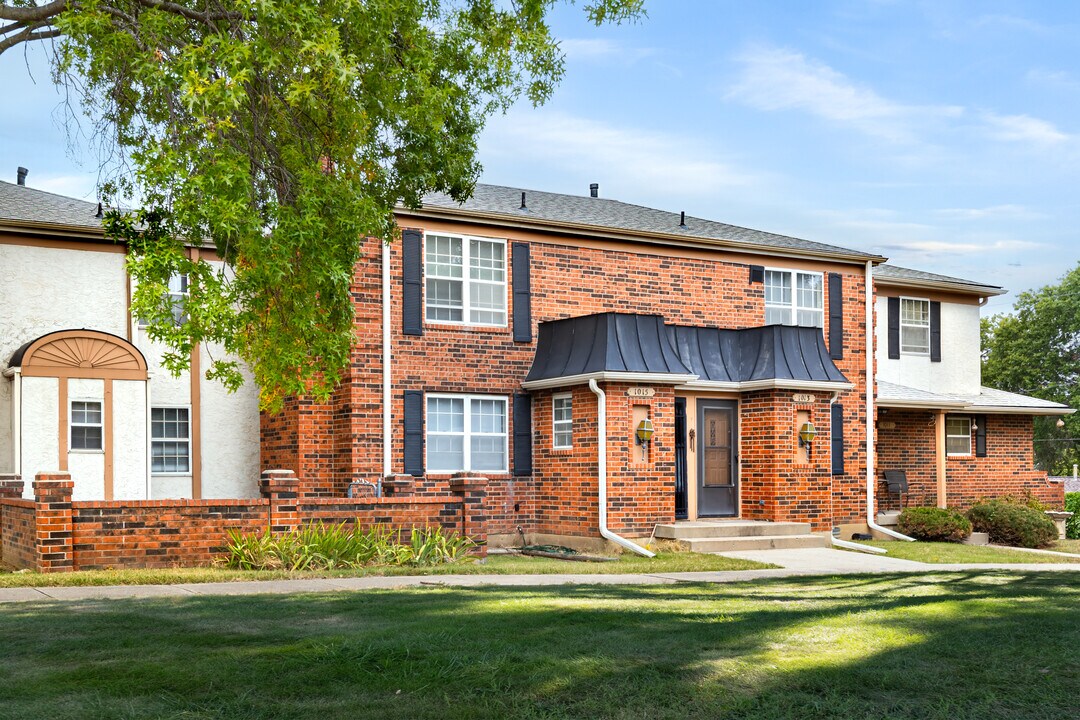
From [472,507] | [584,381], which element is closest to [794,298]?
[584,381]

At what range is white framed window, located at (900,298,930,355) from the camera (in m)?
25.4

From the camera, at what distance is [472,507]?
1574cm

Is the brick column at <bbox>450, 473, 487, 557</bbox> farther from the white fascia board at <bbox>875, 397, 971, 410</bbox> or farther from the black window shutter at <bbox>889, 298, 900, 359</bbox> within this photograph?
the black window shutter at <bbox>889, 298, 900, 359</bbox>

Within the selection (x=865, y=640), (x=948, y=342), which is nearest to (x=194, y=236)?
(x=865, y=640)

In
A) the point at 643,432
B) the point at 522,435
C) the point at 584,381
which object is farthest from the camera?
the point at 522,435

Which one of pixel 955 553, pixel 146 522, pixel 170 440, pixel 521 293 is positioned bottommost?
pixel 955 553

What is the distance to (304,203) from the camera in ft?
38.5

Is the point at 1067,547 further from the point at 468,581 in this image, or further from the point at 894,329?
the point at 468,581

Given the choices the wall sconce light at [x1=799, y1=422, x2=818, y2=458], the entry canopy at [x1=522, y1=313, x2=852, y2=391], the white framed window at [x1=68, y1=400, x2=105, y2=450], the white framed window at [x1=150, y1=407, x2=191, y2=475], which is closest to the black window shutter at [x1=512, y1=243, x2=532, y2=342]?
the entry canopy at [x1=522, y1=313, x2=852, y2=391]

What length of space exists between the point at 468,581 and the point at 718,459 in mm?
8897

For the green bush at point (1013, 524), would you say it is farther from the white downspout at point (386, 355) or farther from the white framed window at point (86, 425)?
the white framed window at point (86, 425)

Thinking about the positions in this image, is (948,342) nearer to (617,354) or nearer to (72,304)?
(617,354)

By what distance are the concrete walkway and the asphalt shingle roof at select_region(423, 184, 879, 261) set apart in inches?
265

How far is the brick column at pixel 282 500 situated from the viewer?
14.1 m
